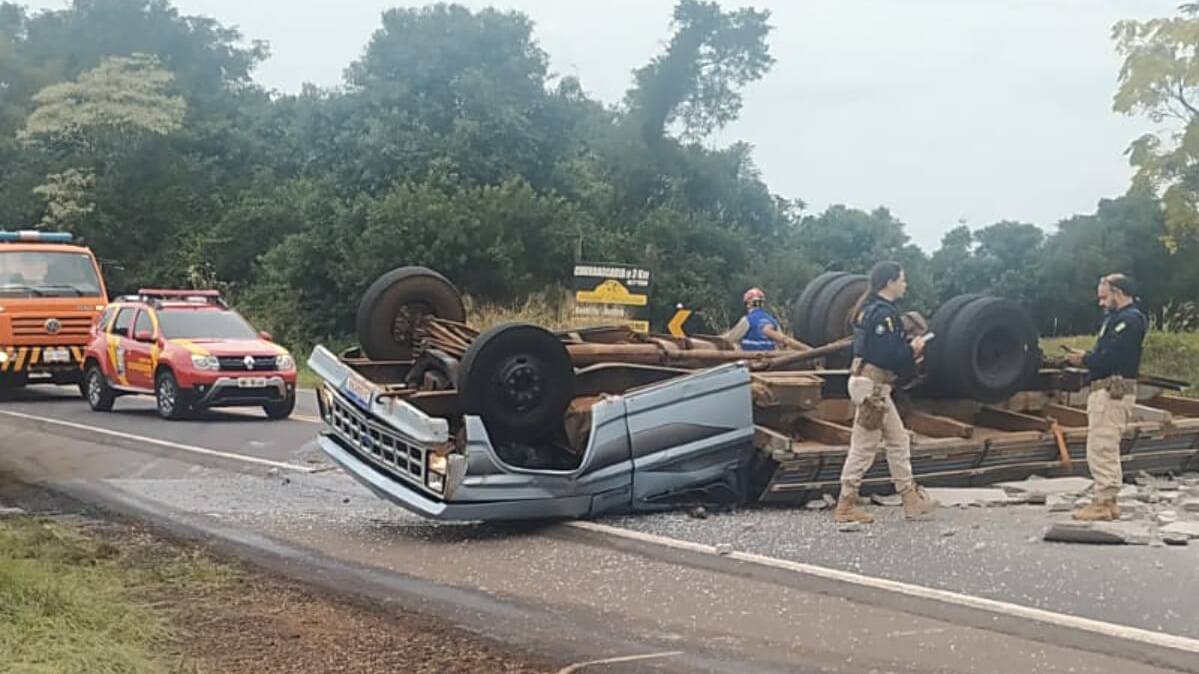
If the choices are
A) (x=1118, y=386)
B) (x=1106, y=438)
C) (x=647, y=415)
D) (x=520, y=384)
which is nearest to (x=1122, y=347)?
(x=1118, y=386)

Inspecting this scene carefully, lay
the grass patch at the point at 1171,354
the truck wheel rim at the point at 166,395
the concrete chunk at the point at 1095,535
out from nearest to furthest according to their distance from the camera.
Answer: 1. the concrete chunk at the point at 1095,535
2. the truck wheel rim at the point at 166,395
3. the grass patch at the point at 1171,354

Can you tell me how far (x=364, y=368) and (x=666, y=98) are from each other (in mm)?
36206

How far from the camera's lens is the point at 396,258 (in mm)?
34375

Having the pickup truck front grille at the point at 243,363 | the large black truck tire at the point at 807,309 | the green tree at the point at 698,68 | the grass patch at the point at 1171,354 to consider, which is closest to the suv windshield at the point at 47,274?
the pickup truck front grille at the point at 243,363

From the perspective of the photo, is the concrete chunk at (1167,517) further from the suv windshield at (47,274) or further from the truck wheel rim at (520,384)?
the suv windshield at (47,274)

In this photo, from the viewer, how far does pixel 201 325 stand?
18.2 metres

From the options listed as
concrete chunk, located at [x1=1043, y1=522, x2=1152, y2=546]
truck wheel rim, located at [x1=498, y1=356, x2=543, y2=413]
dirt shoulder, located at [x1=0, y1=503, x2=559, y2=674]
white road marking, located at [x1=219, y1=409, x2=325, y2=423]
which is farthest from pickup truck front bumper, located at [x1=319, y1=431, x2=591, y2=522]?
white road marking, located at [x1=219, y1=409, x2=325, y2=423]

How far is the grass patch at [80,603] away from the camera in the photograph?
16.9 ft

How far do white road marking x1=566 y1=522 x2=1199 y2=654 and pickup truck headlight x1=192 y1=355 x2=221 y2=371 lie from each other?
9.81m

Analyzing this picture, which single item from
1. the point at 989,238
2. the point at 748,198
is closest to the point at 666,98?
the point at 748,198

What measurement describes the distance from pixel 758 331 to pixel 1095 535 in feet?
14.1

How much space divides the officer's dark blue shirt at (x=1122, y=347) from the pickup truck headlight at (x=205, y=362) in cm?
1139

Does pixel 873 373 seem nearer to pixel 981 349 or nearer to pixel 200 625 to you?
pixel 981 349

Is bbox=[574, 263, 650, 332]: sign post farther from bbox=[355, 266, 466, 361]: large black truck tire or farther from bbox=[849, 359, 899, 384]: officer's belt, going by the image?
bbox=[849, 359, 899, 384]: officer's belt
